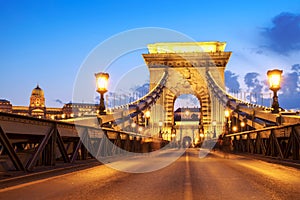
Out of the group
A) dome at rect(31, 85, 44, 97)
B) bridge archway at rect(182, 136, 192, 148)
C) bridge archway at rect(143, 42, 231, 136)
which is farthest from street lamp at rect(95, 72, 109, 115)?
dome at rect(31, 85, 44, 97)

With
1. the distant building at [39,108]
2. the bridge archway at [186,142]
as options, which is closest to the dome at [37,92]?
the distant building at [39,108]

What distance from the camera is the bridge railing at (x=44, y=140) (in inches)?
392

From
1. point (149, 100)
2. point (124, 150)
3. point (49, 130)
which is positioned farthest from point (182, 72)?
point (49, 130)

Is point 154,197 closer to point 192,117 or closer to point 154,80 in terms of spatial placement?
point 154,80

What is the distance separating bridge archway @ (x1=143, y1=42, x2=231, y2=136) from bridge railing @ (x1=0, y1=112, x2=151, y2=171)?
64.7 meters

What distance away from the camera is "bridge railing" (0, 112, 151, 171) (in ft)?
32.7

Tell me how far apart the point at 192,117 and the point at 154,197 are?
5759 inches

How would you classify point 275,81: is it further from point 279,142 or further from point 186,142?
point 186,142

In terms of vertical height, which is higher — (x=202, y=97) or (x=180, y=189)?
(x=202, y=97)

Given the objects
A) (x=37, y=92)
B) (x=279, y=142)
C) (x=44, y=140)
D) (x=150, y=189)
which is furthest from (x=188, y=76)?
(x=37, y=92)

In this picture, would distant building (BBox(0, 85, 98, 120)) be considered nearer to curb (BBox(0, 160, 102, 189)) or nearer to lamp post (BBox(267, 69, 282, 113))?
lamp post (BBox(267, 69, 282, 113))

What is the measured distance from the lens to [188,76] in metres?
88.3

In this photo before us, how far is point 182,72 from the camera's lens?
88.8m

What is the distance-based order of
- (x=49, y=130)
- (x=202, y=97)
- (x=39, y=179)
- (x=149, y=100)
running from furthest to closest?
(x=202, y=97), (x=149, y=100), (x=49, y=130), (x=39, y=179)
